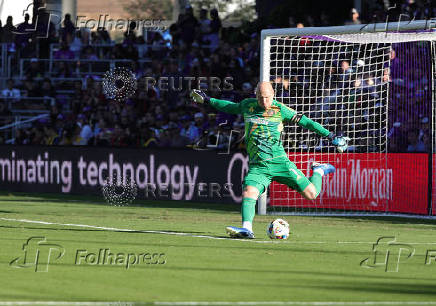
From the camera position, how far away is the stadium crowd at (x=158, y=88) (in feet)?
77.9

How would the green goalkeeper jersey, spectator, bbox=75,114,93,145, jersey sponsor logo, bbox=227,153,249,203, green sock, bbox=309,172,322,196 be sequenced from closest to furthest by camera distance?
the green goalkeeper jersey → green sock, bbox=309,172,322,196 → jersey sponsor logo, bbox=227,153,249,203 → spectator, bbox=75,114,93,145

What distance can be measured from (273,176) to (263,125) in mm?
740

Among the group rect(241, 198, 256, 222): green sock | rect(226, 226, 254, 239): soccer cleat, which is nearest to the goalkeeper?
rect(241, 198, 256, 222): green sock

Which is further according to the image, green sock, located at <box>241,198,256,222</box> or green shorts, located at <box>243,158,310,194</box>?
green shorts, located at <box>243,158,310,194</box>

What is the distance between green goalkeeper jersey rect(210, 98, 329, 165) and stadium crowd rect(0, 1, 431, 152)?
696 centimetres

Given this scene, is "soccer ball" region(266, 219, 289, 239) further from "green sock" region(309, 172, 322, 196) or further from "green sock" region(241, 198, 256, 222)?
"green sock" region(309, 172, 322, 196)

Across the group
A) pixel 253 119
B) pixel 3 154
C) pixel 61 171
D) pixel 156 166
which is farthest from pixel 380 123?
pixel 3 154

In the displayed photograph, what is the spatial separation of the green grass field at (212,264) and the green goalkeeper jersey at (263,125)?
1.18 meters

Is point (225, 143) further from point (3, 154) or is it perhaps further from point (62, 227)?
point (62, 227)

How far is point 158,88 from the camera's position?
94.2 ft

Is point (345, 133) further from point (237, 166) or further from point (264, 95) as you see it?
point (264, 95)

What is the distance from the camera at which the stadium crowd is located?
77.9 ft

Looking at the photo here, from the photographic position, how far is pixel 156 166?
2388 centimetres

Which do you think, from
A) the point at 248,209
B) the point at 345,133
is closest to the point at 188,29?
the point at 345,133
